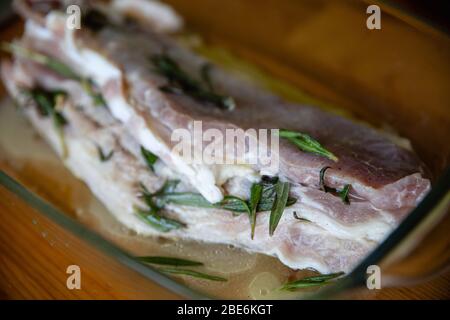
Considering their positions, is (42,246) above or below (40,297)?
above

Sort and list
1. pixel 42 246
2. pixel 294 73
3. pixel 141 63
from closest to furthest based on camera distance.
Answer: pixel 42 246, pixel 141 63, pixel 294 73

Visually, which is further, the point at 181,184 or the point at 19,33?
the point at 19,33

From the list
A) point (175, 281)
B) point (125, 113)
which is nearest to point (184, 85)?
point (125, 113)

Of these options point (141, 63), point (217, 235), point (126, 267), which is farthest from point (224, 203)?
point (141, 63)

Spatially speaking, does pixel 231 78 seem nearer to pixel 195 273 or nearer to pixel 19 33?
pixel 195 273

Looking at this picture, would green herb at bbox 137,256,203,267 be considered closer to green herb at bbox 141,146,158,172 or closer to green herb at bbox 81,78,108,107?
green herb at bbox 141,146,158,172

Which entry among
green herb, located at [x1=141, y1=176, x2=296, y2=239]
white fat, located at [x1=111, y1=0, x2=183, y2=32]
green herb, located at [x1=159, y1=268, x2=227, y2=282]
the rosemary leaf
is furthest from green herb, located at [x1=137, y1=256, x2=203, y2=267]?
white fat, located at [x1=111, y1=0, x2=183, y2=32]

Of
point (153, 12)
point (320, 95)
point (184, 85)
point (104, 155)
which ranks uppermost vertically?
point (153, 12)

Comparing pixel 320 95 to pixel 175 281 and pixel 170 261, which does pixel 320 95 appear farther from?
pixel 175 281
